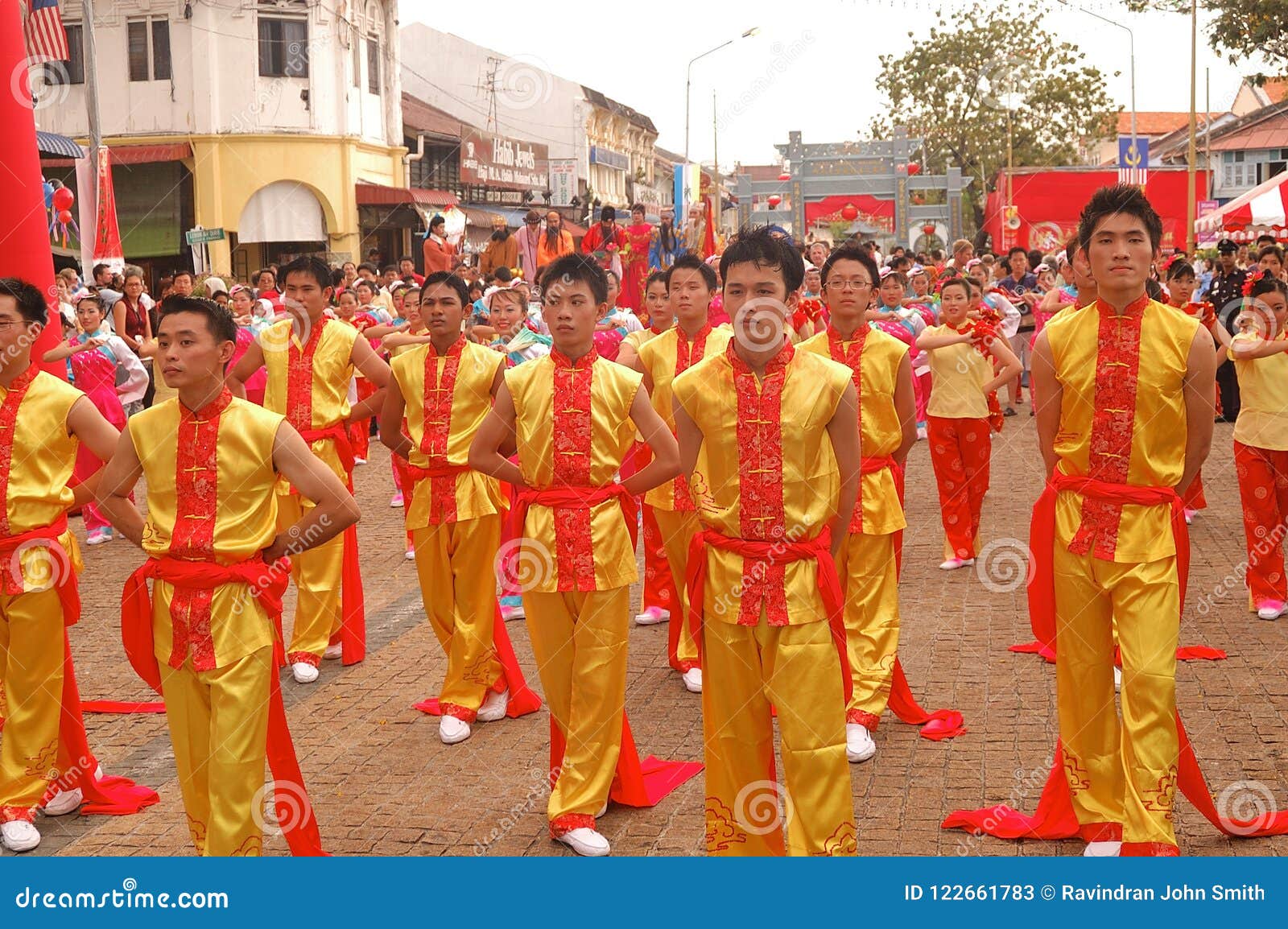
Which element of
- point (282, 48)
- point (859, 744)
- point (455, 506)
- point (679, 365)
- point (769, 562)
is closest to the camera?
point (769, 562)

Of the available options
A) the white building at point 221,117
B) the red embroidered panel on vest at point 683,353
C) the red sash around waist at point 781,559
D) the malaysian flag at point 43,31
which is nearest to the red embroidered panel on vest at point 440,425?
the red embroidered panel on vest at point 683,353

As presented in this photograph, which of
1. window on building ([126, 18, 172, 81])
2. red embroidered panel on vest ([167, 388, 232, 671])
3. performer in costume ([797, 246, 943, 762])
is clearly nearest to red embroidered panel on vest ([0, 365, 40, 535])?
red embroidered panel on vest ([167, 388, 232, 671])

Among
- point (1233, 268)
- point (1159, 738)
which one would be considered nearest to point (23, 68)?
point (1159, 738)

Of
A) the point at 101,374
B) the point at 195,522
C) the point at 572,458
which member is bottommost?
the point at 195,522

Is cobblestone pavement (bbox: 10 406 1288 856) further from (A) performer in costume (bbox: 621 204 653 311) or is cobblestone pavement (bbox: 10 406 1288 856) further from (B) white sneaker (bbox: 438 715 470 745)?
(A) performer in costume (bbox: 621 204 653 311)

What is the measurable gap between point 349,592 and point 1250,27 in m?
15.0

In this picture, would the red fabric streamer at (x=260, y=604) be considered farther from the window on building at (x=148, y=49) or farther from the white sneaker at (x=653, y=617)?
the window on building at (x=148, y=49)

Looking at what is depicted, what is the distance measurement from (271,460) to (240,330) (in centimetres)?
845

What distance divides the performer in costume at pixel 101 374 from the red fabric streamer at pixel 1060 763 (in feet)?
26.9

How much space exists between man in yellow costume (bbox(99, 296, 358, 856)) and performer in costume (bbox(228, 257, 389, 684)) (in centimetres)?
293

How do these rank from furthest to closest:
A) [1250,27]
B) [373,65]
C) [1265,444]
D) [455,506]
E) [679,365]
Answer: [373,65], [1250,27], [1265,444], [679,365], [455,506]

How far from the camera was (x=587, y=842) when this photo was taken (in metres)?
4.81

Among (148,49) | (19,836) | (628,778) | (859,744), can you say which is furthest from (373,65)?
(628,778)

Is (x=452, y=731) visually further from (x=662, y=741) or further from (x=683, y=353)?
A: (x=683, y=353)
